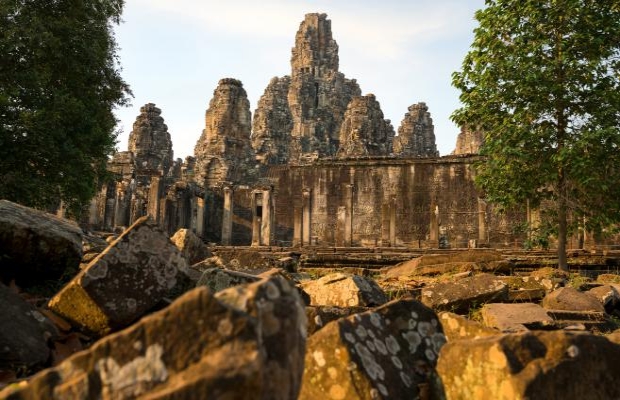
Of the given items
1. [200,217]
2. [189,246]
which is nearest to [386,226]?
[200,217]

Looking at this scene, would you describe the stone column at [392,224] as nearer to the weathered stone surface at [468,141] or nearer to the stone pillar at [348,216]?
the stone pillar at [348,216]

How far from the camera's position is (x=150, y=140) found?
4347 centimetres

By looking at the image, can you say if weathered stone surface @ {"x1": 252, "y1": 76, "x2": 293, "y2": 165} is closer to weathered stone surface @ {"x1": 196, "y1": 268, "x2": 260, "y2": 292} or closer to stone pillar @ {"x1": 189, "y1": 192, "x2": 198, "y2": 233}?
stone pillar @ {"x1": 189, "y1": 192, "x2": 198, "y2": 233}

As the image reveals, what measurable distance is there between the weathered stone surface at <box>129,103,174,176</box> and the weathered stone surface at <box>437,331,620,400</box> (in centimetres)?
4223

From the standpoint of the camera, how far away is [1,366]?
126 inches

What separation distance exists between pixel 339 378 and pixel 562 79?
38.0 feet

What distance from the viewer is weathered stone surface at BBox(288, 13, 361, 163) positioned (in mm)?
62594

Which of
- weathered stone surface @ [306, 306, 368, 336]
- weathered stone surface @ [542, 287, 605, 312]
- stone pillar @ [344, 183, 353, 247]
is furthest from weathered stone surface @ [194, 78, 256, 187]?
weathered stone surface @ [306, 306, 368, 336]

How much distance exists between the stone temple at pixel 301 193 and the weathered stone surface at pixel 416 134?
15410 mm

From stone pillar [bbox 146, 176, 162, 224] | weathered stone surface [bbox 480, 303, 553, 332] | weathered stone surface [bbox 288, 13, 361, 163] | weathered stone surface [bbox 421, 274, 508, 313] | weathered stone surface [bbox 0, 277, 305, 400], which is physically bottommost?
weathered stone surface [bbox 480, 303, 553, 332]

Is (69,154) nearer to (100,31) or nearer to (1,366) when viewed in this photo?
(100,31)

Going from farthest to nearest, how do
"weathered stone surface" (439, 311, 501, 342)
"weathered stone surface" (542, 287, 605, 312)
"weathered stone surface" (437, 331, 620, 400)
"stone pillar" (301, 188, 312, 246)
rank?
"stone pillar" (301, 188, 312, 246)
"weathered stone surface" (542, 287, 605, 312)
"weathered stone surface" (439, 311, 501, 342)
"weathered stone surface" (437, 331, 620, 400)

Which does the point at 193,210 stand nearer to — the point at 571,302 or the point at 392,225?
the point at 392,225

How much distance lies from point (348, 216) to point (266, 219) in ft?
15.5
